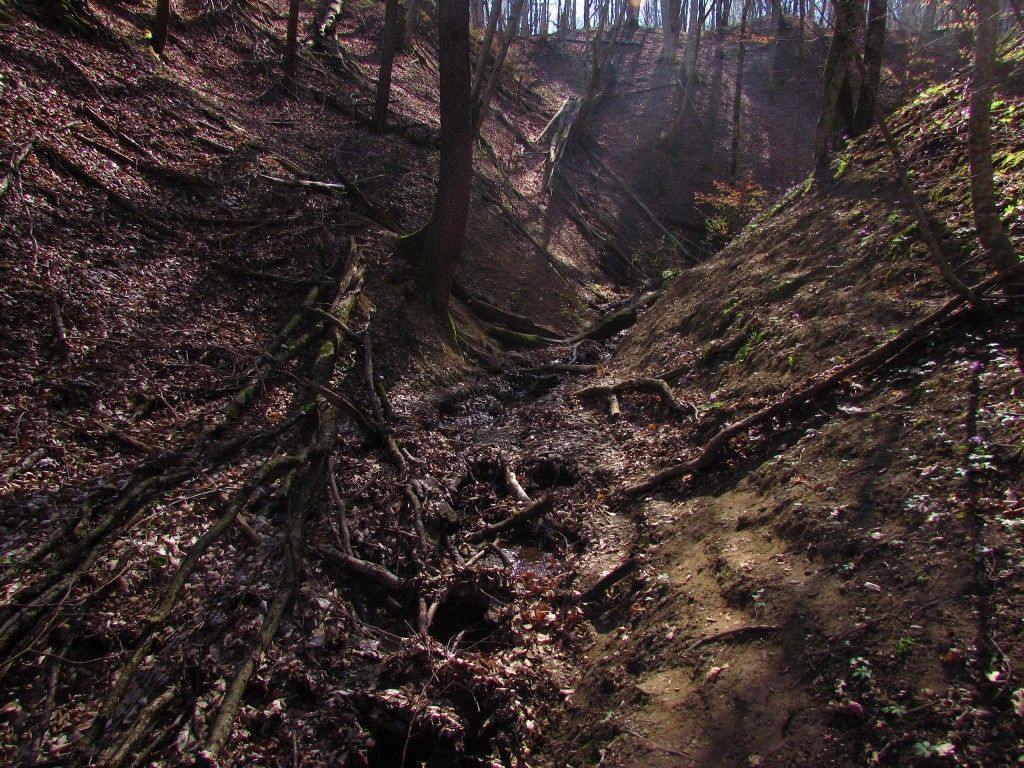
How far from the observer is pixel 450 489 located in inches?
288

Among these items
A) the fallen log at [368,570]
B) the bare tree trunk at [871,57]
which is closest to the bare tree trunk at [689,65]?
the bare tree trunk at [871,57]

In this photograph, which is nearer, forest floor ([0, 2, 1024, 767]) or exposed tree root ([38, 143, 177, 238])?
forest floor ([0, 2, 1024, 767])

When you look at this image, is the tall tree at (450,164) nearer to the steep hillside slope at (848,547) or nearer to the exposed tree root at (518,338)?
the exposed tree root at (518,338)

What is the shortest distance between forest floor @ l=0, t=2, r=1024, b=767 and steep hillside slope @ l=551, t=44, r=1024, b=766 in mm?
25

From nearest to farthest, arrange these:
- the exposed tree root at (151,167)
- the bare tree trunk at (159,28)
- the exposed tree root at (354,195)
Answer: the exposed tree root at (151,167) < the exposed tree root at (354,195) < the bare tree trunk at (159,28)

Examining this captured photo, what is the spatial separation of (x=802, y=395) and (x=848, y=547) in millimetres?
2145

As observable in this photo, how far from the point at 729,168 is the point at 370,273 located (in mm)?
18319

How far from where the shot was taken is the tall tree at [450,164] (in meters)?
9.66

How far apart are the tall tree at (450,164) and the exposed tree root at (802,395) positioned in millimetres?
5630

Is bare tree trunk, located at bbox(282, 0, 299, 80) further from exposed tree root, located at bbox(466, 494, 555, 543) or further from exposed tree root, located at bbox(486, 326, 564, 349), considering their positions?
exposed tree root, located at bbox(466, 494, 555, 543)

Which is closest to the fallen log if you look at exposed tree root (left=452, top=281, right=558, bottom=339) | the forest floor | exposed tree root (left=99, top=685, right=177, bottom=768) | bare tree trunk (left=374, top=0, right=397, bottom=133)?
the forest floor

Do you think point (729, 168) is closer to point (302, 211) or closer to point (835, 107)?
point (835, 107)

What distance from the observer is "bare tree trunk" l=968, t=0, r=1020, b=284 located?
17.6 feet

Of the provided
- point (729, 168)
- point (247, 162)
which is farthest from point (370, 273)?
point (729, 168)
